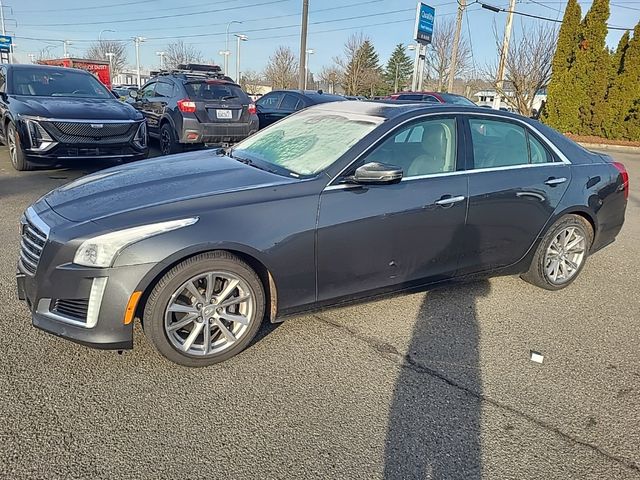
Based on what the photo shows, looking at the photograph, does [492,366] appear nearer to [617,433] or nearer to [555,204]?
[617,433]

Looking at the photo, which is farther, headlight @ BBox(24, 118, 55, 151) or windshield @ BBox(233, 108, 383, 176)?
headlight @ BBox(24, 118, 55, 151)

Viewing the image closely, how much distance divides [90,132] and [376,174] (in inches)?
222

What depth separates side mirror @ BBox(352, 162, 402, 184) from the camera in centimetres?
309

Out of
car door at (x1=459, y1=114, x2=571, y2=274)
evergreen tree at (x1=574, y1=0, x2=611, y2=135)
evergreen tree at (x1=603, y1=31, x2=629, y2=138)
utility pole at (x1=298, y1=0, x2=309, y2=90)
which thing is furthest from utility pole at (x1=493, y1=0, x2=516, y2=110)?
car door at (x1=459, y1=114, x2=571, y2=274)

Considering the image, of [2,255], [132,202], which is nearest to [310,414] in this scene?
[132,202]

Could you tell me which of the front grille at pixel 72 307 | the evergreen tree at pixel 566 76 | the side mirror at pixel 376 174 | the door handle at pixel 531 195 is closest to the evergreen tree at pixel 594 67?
the evergreen tree at pixel 566 76

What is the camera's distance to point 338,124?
12.2 ft

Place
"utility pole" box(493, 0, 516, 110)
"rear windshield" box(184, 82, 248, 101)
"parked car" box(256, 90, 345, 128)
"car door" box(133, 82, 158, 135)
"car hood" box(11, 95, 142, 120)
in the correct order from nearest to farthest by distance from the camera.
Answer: "car hood" box(11, 95, 142, 120) → "rear windshield" box(184, 82, 248, 101) → "car door" box(133, 82, 158, 135) → "parked car" box(256, 90, 345, 128) → "utility pole" box(493, 0, 516, 110)

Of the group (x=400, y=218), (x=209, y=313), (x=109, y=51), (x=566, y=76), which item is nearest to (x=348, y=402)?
(x=209, y=313)

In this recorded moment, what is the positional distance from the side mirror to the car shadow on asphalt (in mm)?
1125

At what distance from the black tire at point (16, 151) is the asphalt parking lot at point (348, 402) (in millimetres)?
4442

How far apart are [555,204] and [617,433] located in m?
2.10

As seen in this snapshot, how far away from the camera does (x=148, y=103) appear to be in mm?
10266

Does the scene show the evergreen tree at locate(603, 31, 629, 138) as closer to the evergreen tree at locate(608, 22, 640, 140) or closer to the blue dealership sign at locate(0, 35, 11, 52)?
the evergreen tree at locate(608, 22, 640, 140)
